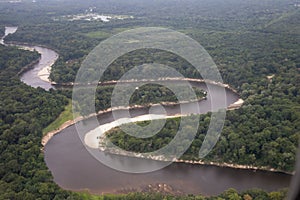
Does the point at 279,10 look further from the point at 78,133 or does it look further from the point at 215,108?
the point at 78,133

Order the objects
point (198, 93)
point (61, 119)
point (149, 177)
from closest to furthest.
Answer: point (149, 177) → point (61, 119) → point (198, 93)

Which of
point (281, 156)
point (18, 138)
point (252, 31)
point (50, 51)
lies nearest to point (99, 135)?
point (18, 138)

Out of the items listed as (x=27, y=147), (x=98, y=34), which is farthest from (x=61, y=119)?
(x=98, y=34)

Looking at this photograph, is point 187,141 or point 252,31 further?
point 252,31

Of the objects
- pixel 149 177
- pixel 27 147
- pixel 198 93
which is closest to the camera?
pixel 149 177

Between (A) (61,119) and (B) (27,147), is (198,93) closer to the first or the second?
(A) (61,119)
